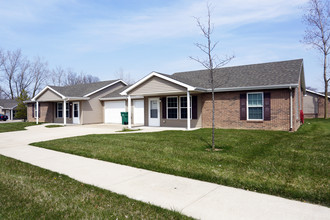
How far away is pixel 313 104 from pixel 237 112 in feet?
62.4

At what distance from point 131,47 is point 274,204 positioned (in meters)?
20.6

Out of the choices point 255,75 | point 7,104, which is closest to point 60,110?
point 255,75

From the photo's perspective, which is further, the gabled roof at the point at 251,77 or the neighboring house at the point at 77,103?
the neighboring house at the point at 77,103

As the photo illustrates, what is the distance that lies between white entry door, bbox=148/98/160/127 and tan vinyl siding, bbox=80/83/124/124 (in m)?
7.50

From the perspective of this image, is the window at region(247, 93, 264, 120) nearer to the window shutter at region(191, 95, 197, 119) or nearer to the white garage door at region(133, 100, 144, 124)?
the window shutter at region(191, 95, 197, 119)

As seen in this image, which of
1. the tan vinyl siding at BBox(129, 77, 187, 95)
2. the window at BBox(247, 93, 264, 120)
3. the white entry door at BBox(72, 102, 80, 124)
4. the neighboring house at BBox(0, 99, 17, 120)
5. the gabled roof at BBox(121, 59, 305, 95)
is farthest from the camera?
the neighboring house at BBox(0, 99, 17, 120)

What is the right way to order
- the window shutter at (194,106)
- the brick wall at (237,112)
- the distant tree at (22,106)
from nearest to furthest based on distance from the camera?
1. the brick wall at (237,112)
2. the window shutter at (194,106)
3. the distant tree at (22,106)

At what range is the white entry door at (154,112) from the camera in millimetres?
17672

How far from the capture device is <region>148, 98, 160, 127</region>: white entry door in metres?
17.7

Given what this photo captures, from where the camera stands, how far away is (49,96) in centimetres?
2348

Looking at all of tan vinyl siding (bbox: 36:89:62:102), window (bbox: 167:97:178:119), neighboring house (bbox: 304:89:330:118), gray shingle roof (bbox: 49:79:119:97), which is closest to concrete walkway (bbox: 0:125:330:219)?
window (bbox: 167:97:178:119)

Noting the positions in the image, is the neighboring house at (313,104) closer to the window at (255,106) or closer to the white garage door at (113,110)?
the window at (255,106)

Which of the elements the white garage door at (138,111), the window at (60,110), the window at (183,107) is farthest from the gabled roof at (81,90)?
the window at (183,107)

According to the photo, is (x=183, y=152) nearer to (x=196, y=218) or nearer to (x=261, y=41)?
(x=196, y=218)
